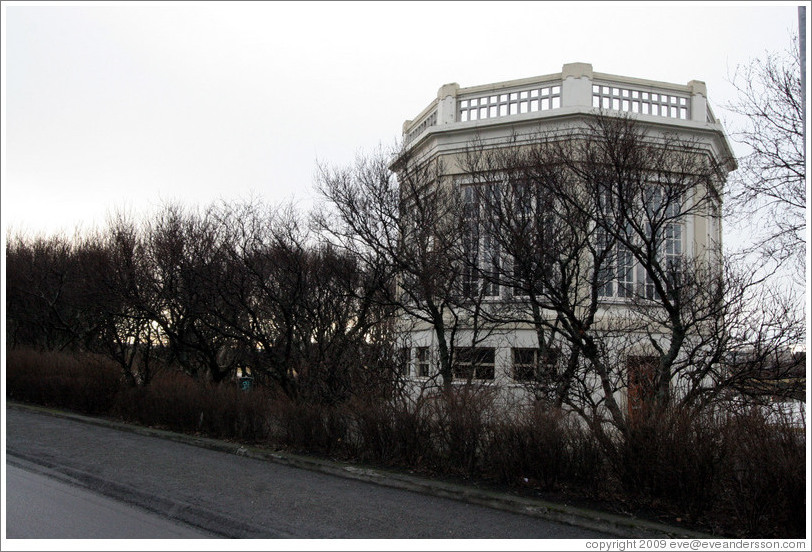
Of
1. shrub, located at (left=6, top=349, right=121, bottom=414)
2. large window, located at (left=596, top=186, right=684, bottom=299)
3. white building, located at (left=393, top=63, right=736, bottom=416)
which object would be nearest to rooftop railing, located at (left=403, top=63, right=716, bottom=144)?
white building, located at (left=393, top=63, right=736, bottom=416)

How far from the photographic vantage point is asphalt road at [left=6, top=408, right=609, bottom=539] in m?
7.02

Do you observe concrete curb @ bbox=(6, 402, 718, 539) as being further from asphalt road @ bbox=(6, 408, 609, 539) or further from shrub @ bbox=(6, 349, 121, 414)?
shrub @ bbox=(6, 349, 121, 414)

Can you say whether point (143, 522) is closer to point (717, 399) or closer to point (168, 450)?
point (168, 450)

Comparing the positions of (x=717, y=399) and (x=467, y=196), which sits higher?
→ (x=467, y=196)

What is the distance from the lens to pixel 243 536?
6852 millimetres

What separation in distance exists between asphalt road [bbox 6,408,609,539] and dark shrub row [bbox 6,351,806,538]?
0.77 m

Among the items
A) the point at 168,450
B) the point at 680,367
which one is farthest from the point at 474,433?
the point at 168,450

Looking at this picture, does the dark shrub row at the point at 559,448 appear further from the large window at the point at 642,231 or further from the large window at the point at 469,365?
the large window at the point at 642,231

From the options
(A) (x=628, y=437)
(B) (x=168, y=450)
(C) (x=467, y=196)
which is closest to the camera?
(A) (x=628, y=437)

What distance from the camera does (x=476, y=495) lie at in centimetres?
818

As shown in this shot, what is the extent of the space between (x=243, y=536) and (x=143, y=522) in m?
1.23

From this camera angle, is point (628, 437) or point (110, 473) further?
point (110, 473)

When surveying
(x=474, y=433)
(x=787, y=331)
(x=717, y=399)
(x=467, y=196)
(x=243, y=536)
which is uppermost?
(x=467, y=196)

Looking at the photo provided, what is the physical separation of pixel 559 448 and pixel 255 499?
3.68 meters
